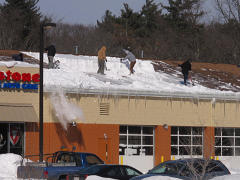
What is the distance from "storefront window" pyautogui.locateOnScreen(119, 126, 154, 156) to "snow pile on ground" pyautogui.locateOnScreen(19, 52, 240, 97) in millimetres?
2157

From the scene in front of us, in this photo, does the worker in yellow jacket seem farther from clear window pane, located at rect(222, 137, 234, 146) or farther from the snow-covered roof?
clear window pane, located at rect(222, 137, 234, 146)

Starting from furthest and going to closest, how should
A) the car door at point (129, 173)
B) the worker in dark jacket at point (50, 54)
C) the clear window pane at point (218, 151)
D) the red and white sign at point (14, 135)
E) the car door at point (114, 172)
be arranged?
1. the clear window pane at point (218, 151)
2. the worker in dark jacket at point (50, 54)
3. the red and white sign at point (14, 135)
4. the car door at point (129, 173)
5. the car door at point (114, 172)

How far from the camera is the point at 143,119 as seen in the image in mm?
30688

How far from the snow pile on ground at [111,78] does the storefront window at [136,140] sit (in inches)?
84.9

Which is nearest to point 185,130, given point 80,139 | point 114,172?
point 80,139

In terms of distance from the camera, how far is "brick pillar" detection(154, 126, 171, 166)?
101ft

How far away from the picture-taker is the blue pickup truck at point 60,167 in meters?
20.5

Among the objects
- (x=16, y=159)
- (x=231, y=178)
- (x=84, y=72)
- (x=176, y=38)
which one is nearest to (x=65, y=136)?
(x=16, y=159)

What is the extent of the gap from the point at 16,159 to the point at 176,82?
1228 centimetres

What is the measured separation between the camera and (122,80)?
109 ft

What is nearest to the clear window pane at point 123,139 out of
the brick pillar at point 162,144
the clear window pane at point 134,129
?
the clear window pane at point 134,129

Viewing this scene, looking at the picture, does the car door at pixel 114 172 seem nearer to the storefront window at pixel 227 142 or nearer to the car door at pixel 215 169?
the car door at pixel 215 169

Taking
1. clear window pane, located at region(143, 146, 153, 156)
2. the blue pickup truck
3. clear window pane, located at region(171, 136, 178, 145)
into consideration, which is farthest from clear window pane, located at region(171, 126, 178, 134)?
the blue pickup truck

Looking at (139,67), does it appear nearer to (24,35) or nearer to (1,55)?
(1,55)
